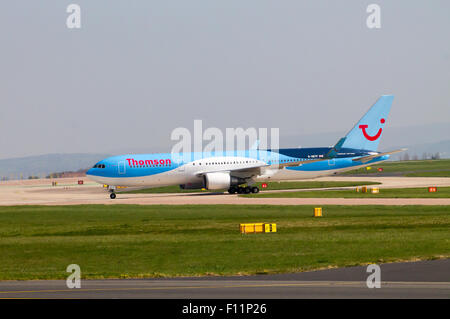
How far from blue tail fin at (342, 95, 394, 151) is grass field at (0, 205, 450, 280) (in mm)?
28480

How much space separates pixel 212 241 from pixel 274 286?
487 inches

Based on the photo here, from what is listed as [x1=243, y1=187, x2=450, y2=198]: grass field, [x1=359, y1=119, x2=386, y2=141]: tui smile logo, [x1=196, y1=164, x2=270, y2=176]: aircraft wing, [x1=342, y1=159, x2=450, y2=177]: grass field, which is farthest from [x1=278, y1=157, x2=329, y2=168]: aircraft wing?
[x1=342, y1=159, x2=450, y2=177]: grass field

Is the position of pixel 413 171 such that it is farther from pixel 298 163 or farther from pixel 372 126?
pixel 298 163

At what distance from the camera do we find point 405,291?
1898 centimetres

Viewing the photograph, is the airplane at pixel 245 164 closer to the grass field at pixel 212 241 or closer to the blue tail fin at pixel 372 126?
the blue tail fin at pixel 372 126

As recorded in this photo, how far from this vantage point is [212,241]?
108 feet

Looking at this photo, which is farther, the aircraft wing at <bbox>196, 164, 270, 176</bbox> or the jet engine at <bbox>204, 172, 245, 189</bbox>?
the aircraft wing at <bbox>196, 164, 270, 176</bbox>

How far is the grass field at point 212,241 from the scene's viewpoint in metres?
25.9

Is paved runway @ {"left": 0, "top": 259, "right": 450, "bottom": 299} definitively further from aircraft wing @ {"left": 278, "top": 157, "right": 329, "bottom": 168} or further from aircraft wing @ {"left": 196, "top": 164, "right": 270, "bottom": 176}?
aircraft wing @ {"left": 278, "top": 157, "right": 329, "bottom": 168}

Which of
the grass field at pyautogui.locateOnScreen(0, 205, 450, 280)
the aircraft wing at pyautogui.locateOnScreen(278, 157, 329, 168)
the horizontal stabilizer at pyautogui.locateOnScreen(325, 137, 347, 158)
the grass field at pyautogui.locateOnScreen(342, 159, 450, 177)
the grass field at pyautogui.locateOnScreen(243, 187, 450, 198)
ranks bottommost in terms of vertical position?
the grass field at pyautogui.locateOnScreen(342, 159, 450, 177)

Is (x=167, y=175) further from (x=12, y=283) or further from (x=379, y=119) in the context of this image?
(x=12, y=283)

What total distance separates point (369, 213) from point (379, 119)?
35319 mm

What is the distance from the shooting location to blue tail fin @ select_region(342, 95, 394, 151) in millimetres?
78438

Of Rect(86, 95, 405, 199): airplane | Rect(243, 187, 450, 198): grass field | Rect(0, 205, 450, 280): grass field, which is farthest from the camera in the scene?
Rect(86, 95, 405, 199): airplane
